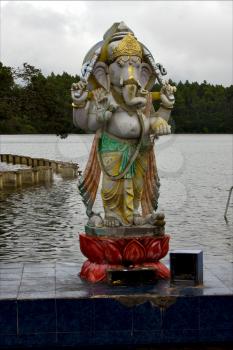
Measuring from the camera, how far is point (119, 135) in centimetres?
1014

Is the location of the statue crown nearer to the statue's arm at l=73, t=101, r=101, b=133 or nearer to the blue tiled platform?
the statue's arm at l=73, t=101, r=101, b=133

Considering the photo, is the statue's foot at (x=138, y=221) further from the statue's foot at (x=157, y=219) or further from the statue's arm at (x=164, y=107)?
the statue's arm at (x=164, y=107)

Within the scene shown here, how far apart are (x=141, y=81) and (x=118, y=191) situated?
168 cm

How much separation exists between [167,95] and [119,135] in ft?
3.24

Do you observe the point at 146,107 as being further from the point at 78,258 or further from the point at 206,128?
the point at 206,128

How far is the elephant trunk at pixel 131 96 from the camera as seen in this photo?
9.98 meters

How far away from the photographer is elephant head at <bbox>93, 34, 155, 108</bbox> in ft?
32.9

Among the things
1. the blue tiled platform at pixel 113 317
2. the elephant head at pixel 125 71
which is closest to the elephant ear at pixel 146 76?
the elephant head at pixel 125 71

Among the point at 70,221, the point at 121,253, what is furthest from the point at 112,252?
the point at 70,221

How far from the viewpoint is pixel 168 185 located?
119 feet

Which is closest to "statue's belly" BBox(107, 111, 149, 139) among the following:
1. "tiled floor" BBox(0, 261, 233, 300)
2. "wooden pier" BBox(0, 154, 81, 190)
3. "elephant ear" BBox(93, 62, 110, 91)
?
"elephant ear" BBox(93, 62, 110, 91)

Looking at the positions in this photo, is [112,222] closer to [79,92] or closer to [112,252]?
[112,252]

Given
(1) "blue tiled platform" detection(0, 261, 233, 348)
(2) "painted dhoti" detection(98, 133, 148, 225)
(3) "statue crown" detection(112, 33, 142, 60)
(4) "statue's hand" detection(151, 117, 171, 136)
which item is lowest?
(1) "blue tiled platform" detection(0, 261, 233, 348)

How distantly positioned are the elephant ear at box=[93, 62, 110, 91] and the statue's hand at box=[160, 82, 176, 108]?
2.73ft
